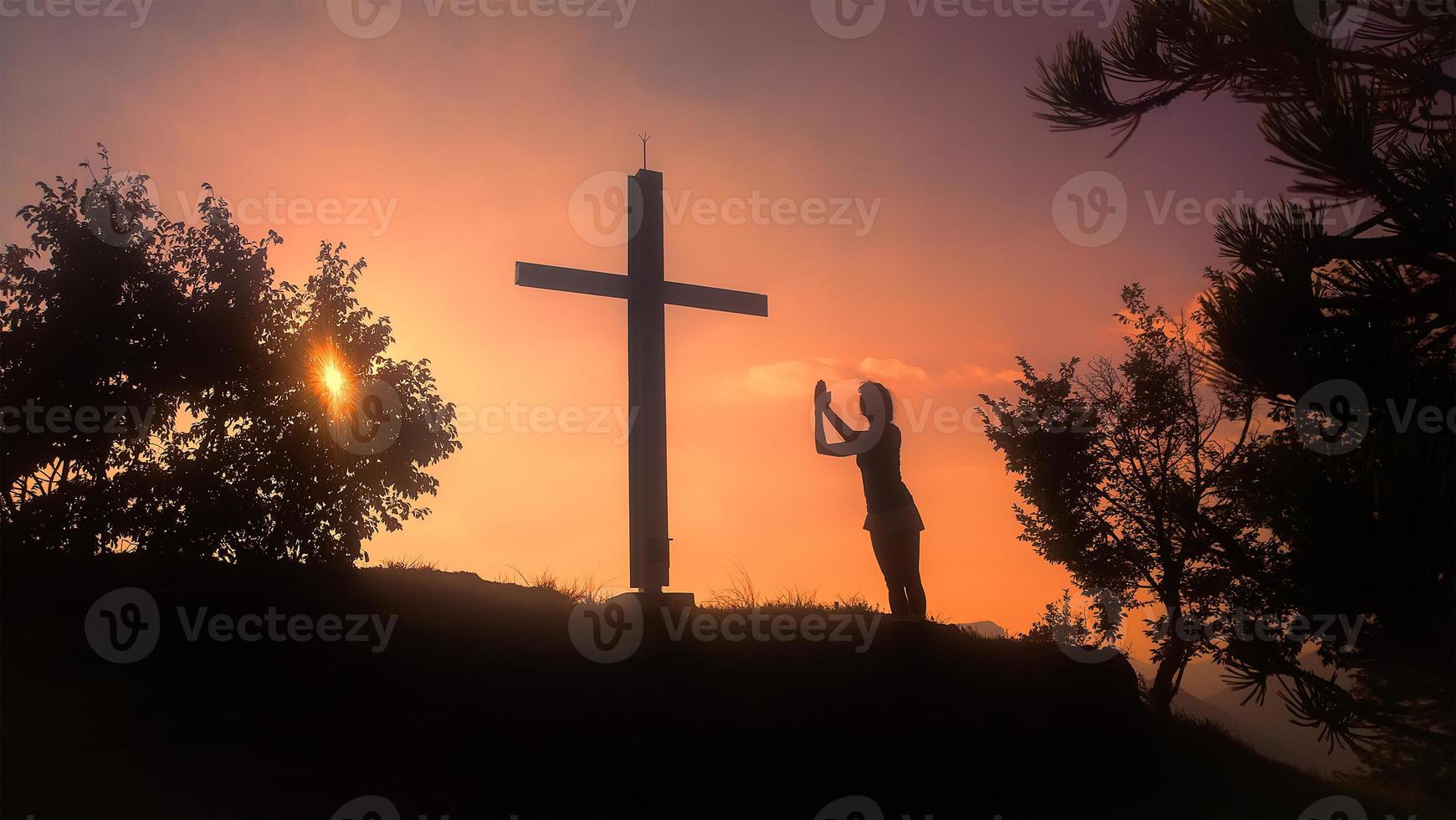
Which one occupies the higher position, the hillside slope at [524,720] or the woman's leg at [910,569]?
the woman's leg at [910,569]

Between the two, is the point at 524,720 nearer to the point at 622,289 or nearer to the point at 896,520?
the point at 896,520

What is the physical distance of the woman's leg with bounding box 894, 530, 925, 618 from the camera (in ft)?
29.9

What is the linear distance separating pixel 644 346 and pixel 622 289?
0.70m

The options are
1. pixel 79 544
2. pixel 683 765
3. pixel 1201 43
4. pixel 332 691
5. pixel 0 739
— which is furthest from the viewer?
pixel 79 544

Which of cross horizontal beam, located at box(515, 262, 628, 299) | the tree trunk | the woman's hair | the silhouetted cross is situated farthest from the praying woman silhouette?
the tree trunk

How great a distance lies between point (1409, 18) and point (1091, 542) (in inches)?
469

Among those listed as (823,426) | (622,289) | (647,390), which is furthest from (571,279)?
(823,426)

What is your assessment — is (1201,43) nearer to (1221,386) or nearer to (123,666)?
(1221,386)

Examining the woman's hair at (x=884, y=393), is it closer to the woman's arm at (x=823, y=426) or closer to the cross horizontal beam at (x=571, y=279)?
the woman's arm at (x=823, y=426)

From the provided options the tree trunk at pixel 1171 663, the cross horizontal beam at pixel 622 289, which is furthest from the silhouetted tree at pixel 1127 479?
the cross horizontal beam at pixel 622 289

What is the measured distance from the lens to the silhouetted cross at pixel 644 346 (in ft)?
31.3

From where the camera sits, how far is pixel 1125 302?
1944cm

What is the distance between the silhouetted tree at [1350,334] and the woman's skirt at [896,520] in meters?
2.93

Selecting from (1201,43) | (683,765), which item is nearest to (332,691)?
(683,765)
